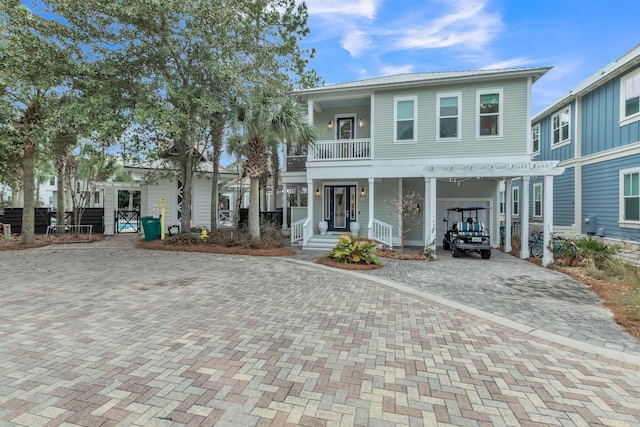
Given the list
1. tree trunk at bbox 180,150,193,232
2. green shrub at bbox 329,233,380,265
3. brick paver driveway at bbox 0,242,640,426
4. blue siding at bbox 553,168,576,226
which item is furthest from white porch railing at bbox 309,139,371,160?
blue siding at bbox 553,168,576,226

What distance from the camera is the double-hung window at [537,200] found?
1528cm

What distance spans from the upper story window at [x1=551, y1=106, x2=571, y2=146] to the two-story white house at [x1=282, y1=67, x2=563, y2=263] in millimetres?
3358

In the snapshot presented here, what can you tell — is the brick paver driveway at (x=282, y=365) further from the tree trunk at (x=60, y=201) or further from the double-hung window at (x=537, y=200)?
the double-hung window at (x=537, y=200)

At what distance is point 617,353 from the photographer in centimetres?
364

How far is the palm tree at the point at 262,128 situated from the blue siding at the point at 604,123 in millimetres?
10247

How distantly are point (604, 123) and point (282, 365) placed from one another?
14.0 metres

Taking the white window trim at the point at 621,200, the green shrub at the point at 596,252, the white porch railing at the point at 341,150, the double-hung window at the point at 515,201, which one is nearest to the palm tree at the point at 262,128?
the white porch railing at the point at 341,150

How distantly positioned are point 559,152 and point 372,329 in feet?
49.2

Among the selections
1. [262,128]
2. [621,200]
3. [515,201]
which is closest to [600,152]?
[621,200]

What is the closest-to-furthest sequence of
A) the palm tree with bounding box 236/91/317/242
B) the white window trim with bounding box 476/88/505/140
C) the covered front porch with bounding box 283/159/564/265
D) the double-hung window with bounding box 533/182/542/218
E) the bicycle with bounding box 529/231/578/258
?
the bicycle with bounding box 529/231/578/258 < the palm tree with bounding box 236/91/317/242 < the white window trim with bounding box 476/88/505/140 < the covered front porch with bounding box 283/159/564/265 < the double-hung window with bounding box 533/182/542/218

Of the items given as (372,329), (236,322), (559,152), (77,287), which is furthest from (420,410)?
(559,152)

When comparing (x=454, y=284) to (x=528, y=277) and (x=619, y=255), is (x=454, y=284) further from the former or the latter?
(x=619, y=255)

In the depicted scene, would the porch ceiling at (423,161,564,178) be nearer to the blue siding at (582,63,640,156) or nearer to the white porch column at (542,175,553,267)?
the white porch column at (542,175,553,267)

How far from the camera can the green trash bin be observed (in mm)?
13312
